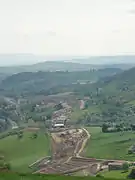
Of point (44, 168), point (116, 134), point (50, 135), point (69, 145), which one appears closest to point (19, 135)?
point (50, 135)

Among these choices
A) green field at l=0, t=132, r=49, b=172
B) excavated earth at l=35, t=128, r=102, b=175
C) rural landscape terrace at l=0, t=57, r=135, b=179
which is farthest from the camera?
green field at l=0, t=132, r=49, b=172

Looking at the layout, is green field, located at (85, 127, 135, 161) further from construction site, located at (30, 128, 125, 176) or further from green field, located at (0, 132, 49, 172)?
green field, located at (0, 132, 49, 172)

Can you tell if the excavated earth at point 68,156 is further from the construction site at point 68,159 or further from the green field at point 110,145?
the green field at point 110,145

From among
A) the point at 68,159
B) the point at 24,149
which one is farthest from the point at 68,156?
the point at 24,149

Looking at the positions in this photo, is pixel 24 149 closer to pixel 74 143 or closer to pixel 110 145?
pixel 74 143

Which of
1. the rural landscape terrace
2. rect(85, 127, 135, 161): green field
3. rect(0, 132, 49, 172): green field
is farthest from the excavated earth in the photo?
rect(0, 132, 49, 172): green field

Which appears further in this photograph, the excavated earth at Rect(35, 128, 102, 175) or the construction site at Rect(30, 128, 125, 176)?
the excavated earth at Rect(35, 128, 102, 175)
